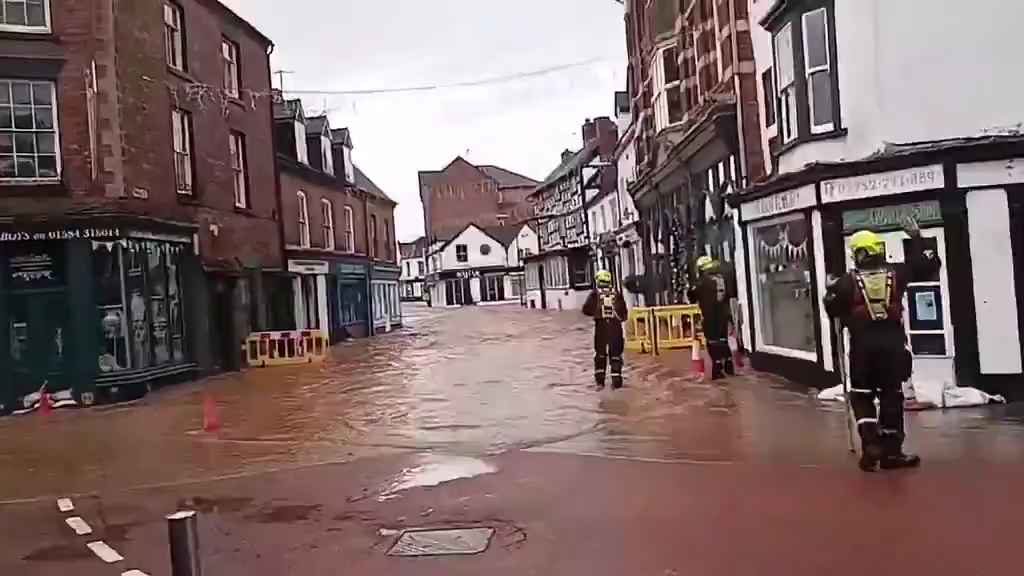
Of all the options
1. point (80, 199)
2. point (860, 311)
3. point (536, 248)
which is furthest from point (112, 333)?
point (536, 248)

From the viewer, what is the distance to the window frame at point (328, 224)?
3629cm

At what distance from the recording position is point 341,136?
40062mm

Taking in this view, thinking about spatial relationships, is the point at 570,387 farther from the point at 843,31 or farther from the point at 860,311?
the point at 860,311

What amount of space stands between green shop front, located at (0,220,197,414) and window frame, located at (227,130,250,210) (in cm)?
672

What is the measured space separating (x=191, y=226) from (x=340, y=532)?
54.1 feet

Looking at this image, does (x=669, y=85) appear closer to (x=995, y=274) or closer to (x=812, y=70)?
(x=812, y=70)

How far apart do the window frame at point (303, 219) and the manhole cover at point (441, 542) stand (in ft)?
86.6

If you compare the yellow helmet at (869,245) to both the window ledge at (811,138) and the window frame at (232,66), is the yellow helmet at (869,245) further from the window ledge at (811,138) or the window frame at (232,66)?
the window frame at (232,66)

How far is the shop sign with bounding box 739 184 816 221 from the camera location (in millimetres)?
14195

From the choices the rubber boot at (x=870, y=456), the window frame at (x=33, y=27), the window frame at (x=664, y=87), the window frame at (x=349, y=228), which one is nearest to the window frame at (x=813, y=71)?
the rubber boot at (x=870, y=456)

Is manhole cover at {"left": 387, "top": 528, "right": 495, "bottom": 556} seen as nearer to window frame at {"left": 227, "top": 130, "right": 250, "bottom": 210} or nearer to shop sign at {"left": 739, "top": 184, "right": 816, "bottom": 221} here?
shop sign at {"left": 739, "top": 184, "right": 816, "bottom": 221}

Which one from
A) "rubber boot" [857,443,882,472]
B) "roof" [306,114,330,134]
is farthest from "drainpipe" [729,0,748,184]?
"roof" [306,114,330,134]

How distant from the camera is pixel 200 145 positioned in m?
24.7

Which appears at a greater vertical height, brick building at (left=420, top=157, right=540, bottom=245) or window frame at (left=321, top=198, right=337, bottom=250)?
brick building at (left=420, top=157, right=540, bottom=245)
